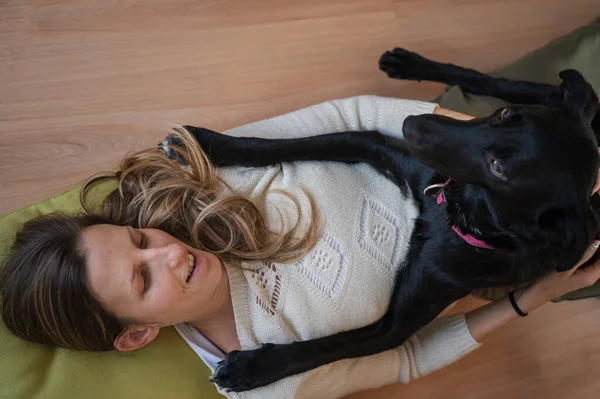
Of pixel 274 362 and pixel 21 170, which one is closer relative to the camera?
pixel 274 362

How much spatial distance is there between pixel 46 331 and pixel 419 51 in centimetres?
135

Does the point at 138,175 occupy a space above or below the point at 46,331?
above

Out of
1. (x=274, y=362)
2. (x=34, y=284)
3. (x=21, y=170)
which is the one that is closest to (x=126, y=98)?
(x=21, y=170)

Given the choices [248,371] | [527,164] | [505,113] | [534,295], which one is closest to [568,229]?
[527,164]

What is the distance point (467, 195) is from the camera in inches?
43.2

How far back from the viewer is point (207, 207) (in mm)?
1193

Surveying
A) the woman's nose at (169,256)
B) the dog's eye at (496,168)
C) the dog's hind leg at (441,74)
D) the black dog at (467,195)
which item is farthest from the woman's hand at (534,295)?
the woman's nose at (169,256)

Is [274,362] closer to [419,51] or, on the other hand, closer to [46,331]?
[46,331]

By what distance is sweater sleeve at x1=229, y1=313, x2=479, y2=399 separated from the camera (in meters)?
1.18

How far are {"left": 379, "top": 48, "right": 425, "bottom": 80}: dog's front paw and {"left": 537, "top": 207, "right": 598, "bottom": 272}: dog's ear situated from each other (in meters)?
0.67

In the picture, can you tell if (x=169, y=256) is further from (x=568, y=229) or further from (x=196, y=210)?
(x=568, y=229)

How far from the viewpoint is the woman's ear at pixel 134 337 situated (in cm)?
115

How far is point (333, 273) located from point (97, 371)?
60 centimetres

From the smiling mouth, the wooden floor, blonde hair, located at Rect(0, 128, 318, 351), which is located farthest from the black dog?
the wooden floor
